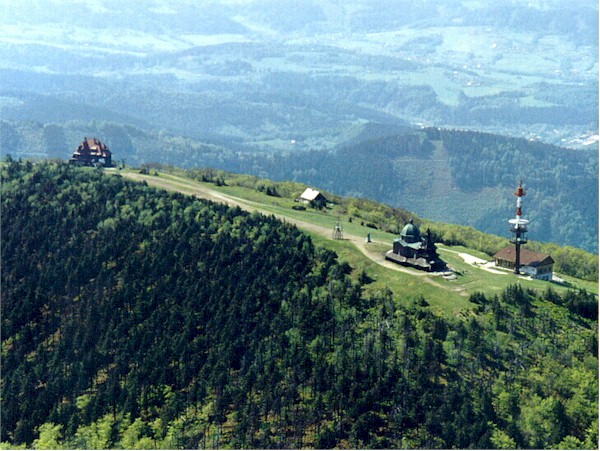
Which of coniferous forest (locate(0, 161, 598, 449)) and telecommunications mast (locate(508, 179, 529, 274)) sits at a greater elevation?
telecommunications mast (locate(508, 179, 529, 274))

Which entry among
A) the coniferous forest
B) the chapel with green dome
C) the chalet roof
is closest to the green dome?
the chapel with green dome

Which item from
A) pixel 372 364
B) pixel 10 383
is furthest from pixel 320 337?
pixel 10 383

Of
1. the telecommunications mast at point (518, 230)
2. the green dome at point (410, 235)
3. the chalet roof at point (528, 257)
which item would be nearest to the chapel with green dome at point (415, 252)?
the green dome at point (410, 235)

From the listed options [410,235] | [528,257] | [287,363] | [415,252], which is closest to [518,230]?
[528,257]

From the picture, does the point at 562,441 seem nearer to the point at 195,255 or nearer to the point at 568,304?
the point at 568,304

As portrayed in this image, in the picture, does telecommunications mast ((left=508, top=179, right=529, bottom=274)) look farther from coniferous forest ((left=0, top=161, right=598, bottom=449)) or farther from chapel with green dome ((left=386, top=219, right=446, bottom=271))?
coniferous forest ((left=0, top=161, right=598, bottom=449))

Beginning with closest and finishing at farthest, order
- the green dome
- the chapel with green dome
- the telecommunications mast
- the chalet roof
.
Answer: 1. the chapel with green dome
2. the telecommunications mast
3. the green dome
4. the chalet roof

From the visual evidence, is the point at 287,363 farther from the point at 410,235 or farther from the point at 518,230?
the point at 518,230
